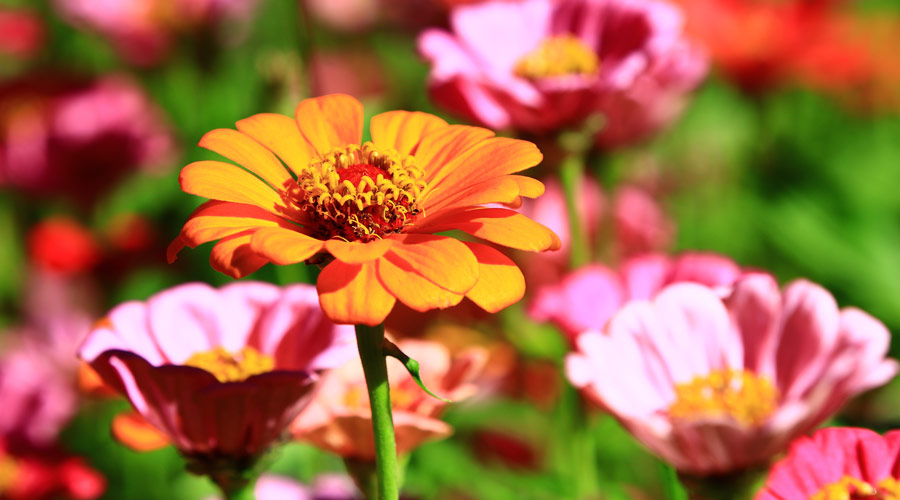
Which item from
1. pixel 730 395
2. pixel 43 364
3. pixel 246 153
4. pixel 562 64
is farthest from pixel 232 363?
pixel 43 364

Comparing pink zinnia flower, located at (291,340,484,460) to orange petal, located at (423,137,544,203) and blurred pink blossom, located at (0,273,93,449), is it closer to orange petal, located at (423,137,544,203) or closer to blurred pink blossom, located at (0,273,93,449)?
orange petal, located at (423,137,544,203)

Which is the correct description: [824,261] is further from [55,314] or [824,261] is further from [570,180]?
[55,314]

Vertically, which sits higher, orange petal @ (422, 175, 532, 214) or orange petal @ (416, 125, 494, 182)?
orange petal @ (416, 125, 494, 182)

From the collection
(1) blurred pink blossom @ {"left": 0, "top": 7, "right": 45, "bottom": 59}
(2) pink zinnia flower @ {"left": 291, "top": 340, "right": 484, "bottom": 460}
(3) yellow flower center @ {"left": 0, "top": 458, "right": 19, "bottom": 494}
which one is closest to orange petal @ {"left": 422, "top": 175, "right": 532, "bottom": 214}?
(2) pink zinnia flower @ {"left": 291, "top": 340, "right": 484, "bottom": 460}

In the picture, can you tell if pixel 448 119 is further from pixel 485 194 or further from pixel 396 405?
pixel 485 194

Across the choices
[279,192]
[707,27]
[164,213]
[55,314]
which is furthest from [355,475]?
[707,27]

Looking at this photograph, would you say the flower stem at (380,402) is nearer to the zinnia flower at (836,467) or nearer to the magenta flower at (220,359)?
the magenta flower at (220,359)

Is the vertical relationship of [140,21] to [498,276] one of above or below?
above

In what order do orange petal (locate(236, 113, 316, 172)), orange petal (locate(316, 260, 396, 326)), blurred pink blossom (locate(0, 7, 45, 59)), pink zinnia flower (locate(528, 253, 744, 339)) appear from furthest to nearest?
1. blurred pink blossom (locate(0, 7, 45, 59))
2. pink zinnia flower (locate(528, 253, 744, 339))
3. orange petal (locate(236, 113, 316, 172))
4. orange petal (locate(316, 260, 396, 326))
